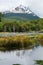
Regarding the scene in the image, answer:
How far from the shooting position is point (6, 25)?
120 metres

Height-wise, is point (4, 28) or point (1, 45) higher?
point (1, 45)

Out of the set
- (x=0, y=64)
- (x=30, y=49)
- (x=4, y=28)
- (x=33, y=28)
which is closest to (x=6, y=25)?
(x=4, y=28)

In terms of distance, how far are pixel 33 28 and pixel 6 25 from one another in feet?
82.0

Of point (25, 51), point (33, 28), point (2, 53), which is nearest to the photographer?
point (2, 53)

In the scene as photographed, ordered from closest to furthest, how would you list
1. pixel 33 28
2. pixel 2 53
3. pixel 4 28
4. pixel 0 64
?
pixel 0 64 < pixel 2 53 < pixel 4 28 < pixel 33 28

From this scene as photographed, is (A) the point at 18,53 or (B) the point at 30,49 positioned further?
(B) the point at 30,49

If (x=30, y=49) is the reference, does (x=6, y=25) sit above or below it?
below

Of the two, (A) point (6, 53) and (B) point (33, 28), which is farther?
(B) point (33, 28)

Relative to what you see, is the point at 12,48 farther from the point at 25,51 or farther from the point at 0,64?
the point at 0,64

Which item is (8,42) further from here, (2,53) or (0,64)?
(0,64)

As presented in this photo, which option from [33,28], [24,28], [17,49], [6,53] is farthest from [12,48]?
[33,28]

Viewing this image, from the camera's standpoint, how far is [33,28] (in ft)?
463

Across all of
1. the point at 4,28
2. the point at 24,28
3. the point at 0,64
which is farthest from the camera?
the point at 24,28

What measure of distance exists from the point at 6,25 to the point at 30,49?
74727 mm
